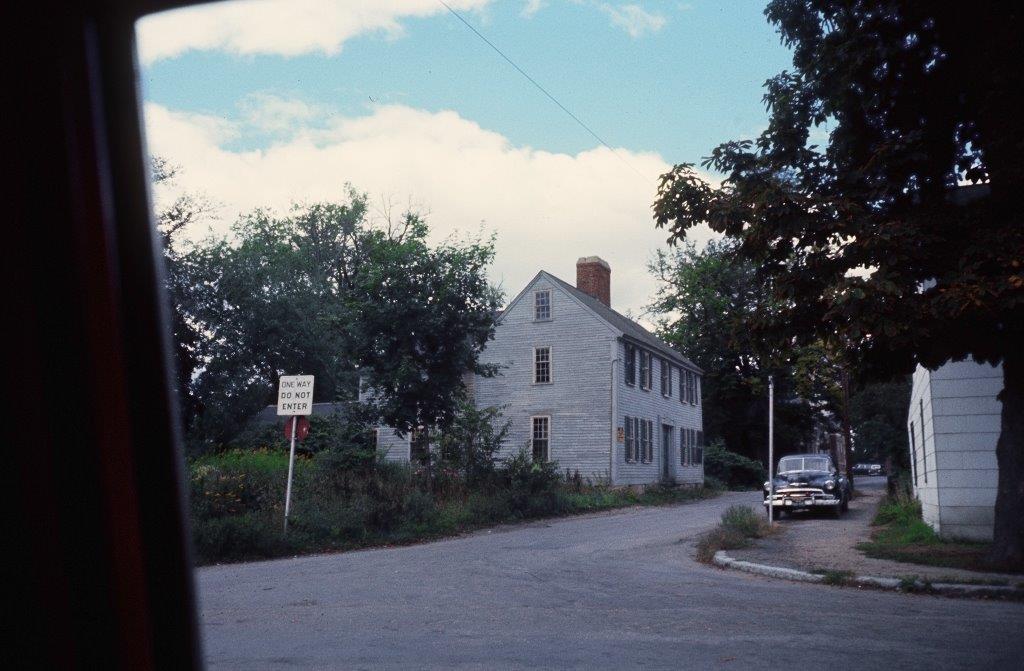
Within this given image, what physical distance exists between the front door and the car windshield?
14.3 meters

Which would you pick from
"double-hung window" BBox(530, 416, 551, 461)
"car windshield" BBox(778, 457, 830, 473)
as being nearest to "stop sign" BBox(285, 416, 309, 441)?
"car windshield" BBox(778, 457, 830, 473)

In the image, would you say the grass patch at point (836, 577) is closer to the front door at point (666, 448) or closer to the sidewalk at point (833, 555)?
the sidewalk at point (833, 555)

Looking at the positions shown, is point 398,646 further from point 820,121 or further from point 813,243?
point 820,121

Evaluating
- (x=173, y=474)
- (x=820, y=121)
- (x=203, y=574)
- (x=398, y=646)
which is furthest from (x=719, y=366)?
(x=173, y=474)

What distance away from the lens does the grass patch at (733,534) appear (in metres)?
15.8

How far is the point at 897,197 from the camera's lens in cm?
1299

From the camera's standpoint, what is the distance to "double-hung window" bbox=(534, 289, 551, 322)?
127 feet

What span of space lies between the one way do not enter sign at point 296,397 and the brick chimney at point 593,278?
27693 mm

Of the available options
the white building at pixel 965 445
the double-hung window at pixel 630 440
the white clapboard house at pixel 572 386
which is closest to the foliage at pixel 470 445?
the white clapboard house at pixel 572 386

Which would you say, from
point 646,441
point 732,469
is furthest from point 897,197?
point 732,469

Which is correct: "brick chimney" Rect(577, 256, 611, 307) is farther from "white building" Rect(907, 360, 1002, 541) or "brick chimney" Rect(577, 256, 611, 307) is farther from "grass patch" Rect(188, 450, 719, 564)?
"white building" Rect(907, 360, 1002, 541)

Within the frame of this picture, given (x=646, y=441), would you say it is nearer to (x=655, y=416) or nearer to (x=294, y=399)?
(x=655, y=416)

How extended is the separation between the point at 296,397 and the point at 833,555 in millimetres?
9291

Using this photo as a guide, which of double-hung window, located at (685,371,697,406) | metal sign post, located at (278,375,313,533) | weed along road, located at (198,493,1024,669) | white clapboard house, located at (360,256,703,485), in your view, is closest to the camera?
weed along road, located at (198,493,1024,669)
